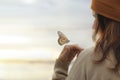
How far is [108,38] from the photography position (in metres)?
1.06

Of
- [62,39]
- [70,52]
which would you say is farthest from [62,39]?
[70,52]

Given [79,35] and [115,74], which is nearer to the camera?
[115,74]

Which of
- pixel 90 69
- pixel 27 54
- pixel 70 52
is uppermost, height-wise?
pixel 27 54

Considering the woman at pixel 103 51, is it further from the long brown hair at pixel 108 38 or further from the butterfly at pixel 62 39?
the butterfly at pixel 62 39

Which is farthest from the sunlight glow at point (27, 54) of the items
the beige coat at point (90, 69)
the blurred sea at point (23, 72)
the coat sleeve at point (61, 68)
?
the beige coat at point (90, 69)

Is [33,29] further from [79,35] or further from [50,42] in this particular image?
[79,35]

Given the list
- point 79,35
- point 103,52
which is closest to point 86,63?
point 103,52

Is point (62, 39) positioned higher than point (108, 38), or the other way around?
point (62, 39)

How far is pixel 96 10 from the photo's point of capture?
42.2 inches

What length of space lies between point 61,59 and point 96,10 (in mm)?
315

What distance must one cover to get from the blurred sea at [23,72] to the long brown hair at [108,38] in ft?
2.47

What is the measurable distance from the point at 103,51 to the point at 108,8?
147 mm

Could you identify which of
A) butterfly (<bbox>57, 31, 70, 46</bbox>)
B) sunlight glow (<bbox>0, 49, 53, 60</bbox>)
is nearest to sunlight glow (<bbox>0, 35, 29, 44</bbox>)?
sunlight glow (<bbox>0, 49, 53, 60</bbox>)

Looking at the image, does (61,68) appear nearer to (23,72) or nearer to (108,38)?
(108,38)
